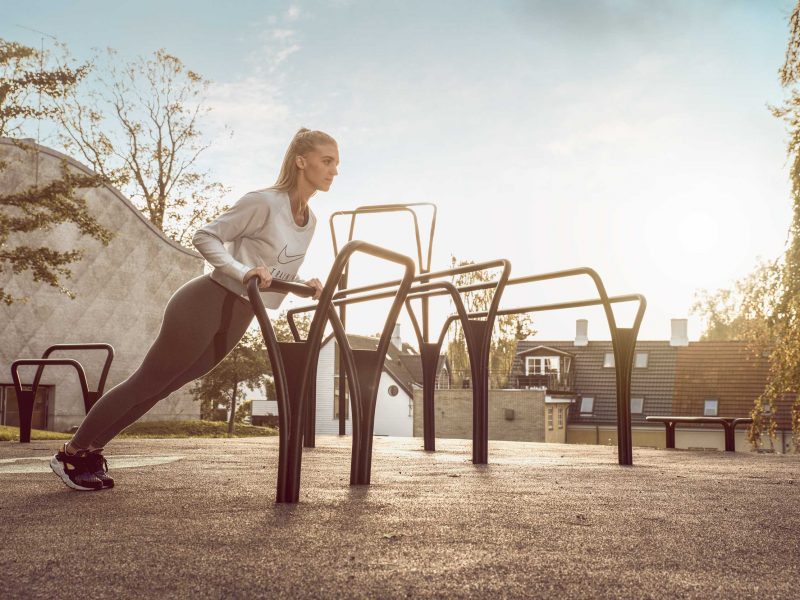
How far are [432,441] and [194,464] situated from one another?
101 inches

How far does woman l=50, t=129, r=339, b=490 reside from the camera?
3.24m

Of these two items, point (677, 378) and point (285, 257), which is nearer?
point (285, 257)

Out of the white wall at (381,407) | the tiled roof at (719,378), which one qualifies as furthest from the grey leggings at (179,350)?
the white wall at (381,407)

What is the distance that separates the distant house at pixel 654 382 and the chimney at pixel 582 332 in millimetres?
61

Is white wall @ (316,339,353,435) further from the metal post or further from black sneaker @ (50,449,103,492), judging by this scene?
black sneaker @ (50,449,103,492)

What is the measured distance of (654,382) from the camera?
1569 inches

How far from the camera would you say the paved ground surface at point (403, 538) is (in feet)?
5.64

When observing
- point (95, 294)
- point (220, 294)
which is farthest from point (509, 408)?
point (220, 294)

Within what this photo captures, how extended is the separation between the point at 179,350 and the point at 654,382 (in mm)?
39117

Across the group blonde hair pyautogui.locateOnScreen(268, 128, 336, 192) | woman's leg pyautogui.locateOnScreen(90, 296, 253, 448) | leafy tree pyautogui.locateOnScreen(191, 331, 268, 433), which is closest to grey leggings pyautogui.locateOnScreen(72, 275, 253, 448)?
woman's leg pyautogui.locateOnScreen(90, 296, 253, 448)

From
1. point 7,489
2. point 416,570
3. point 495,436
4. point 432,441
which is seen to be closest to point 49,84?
point 432,441

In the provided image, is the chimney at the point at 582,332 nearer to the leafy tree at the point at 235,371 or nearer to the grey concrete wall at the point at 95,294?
the leafy tree at the point at 235,371

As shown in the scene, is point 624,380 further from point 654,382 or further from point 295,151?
point 654,382

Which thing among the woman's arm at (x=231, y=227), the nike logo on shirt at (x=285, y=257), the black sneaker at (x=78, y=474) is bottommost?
the black sneaker at (x=78, y=474)
